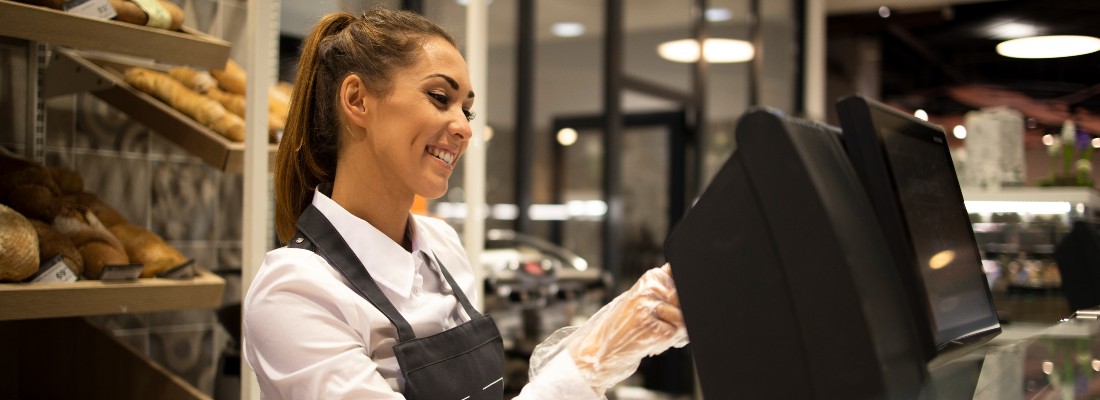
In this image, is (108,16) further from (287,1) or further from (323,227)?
(323,227)

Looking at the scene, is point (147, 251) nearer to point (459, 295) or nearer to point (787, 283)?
point (459, 295)

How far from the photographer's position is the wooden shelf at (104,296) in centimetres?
150

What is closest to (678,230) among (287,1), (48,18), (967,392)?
(967,392)

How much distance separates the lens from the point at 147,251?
5.93 feet

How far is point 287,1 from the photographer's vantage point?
2.18 meters

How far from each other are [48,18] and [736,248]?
1414 millimetres

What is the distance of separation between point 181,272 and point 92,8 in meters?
0.53

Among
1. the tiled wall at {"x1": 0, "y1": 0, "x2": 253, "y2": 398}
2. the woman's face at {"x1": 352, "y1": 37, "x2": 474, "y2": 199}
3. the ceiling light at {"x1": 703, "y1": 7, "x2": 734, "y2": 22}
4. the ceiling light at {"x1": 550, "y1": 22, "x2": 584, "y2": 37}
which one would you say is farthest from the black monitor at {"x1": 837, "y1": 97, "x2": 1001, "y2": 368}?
the ceiling light at {"x1": 703, "y1": 7, "x2": 734, "y2": 22}

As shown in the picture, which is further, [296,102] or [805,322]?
[296,102]

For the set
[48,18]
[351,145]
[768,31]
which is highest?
[768,31]

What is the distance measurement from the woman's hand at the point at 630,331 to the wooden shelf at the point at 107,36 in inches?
47.7

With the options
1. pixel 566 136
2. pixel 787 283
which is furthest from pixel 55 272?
pixel 566 136

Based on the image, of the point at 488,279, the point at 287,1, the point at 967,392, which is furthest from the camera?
the point at 488,279

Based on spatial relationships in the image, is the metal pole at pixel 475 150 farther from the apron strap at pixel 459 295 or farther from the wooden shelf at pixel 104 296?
the apron strap at pixel 459 295
